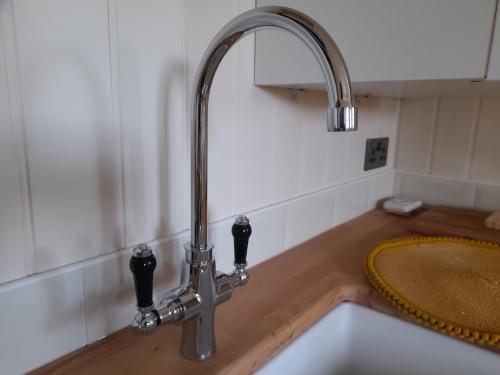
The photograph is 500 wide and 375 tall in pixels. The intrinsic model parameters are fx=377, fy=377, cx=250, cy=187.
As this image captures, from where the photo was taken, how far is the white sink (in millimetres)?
521

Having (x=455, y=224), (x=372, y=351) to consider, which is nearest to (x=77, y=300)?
(x=372, y=351)

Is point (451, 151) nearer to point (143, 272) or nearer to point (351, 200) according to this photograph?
point (351, 200)

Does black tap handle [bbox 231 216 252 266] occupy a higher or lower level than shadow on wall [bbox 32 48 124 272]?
lower

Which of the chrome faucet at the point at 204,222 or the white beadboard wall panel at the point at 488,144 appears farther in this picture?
the white beadboard wall panel at the point at 488,144

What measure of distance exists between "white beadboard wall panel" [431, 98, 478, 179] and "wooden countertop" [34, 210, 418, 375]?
41cm

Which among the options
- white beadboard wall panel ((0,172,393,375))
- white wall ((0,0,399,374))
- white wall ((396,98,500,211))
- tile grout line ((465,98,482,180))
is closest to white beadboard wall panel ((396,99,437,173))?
white wall ((396,98,500,211))

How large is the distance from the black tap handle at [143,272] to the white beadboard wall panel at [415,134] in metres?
0.98

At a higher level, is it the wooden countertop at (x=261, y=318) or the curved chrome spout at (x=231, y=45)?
the curved chrome spout at (x=231, y=45)

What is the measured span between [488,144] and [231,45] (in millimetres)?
917

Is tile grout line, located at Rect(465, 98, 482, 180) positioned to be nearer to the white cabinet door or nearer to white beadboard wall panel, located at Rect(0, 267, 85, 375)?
the white cabinet door

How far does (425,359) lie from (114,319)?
17.9 inches

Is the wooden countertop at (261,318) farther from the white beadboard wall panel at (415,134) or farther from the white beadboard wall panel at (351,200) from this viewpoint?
the white beadboard wall panel at (415,134)

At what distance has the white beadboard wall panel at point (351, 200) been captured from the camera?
95 centimetres

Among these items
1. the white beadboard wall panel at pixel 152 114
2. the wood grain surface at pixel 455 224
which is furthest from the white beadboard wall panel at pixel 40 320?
the wood grain surface at pixel 455 224
